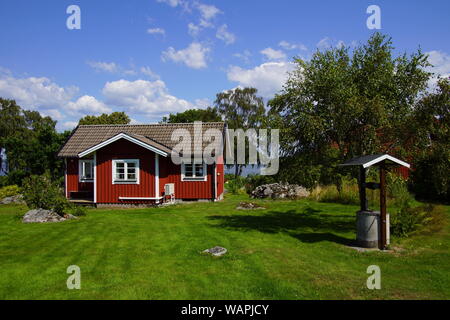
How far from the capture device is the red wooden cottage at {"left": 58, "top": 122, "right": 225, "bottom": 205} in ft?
66.7

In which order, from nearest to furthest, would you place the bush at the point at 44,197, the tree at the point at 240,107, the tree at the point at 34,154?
the bush at the point at 44,197, the tree at the point at 34,154, the tree at the point at 240,107

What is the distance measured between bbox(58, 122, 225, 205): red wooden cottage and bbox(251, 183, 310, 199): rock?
3085 millimetres

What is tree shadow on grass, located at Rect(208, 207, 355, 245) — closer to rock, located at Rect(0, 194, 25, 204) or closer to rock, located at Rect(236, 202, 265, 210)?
rock, located at Rect(236, 202, 265, 210)

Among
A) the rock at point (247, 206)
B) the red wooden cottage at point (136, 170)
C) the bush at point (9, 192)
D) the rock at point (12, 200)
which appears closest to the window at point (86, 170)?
the red wooden cottage at point (136, 170)

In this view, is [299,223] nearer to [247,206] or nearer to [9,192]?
[247,206]

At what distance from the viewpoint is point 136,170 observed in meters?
20.4

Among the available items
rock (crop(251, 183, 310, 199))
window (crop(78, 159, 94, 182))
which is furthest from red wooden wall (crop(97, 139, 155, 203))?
rock (crop(251, 183, 310, 199))

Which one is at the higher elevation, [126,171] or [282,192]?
[126,171]

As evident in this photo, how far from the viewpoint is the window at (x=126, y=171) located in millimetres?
20453

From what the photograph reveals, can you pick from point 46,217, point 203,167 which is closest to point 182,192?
point 203,167

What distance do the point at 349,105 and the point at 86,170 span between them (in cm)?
1878

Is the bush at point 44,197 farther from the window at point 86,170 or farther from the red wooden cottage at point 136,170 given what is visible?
the window at point 86,170

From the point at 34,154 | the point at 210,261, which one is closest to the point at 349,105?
the point at 210,261

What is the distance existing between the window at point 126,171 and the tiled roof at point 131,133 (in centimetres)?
277
